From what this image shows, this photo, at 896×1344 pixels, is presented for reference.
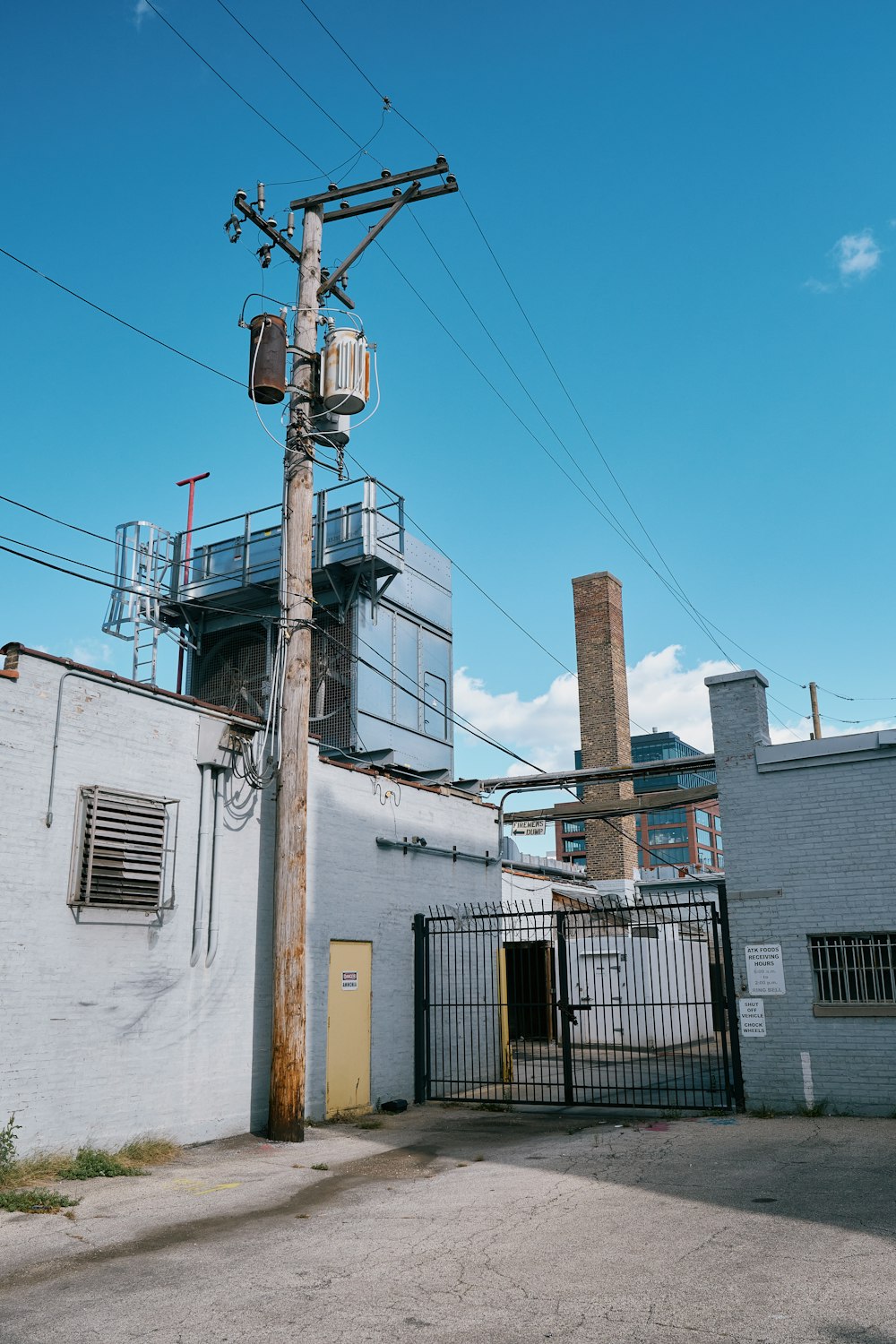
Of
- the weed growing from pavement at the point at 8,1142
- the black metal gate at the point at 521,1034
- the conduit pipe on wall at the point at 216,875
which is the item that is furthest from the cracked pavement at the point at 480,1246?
the black metal gate at the point at 521,1034

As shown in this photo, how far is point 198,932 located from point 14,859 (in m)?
2.61

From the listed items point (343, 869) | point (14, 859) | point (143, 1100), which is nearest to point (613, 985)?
point (343, 869)

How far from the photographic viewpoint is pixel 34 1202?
836cm

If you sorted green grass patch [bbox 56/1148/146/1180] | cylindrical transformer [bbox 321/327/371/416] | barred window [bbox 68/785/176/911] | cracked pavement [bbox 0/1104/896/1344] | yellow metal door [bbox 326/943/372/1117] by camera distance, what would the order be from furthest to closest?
yellow metal door [bbox 326/943/372/1117]
cylindrical transformer [bbox 321/327/371/416]
barred window [bbox 68/785/176/911]
green grass patch [bbox 56/1148/146/1180]
cracked pavement [bbox 0/1104/896/1344]

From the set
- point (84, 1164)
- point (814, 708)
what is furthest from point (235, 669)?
point (814, 708)

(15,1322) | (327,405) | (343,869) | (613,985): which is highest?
(327,405)

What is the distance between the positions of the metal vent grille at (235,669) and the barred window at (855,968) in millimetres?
10893

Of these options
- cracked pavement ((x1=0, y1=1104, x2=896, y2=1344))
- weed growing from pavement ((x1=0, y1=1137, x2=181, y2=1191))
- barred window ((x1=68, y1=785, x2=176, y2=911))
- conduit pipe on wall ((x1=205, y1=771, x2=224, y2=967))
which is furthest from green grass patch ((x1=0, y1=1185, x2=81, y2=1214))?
conduit pipe on wall ((x1=205, y1=771, x2=224, y2=967))

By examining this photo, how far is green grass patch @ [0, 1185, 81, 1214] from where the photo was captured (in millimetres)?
8266

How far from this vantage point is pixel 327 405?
42.0 ft

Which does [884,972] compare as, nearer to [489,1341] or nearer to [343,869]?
[343,869]

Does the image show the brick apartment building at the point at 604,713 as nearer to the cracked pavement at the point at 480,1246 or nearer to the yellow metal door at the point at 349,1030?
the yellow metal door at the point at 349,1030

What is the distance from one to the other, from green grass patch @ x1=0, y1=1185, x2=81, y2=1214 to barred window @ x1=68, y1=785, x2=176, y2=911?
2.68 m

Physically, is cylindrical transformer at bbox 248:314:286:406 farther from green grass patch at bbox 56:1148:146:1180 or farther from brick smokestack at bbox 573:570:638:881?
brick smokestack at bbox 573:570:638:881
